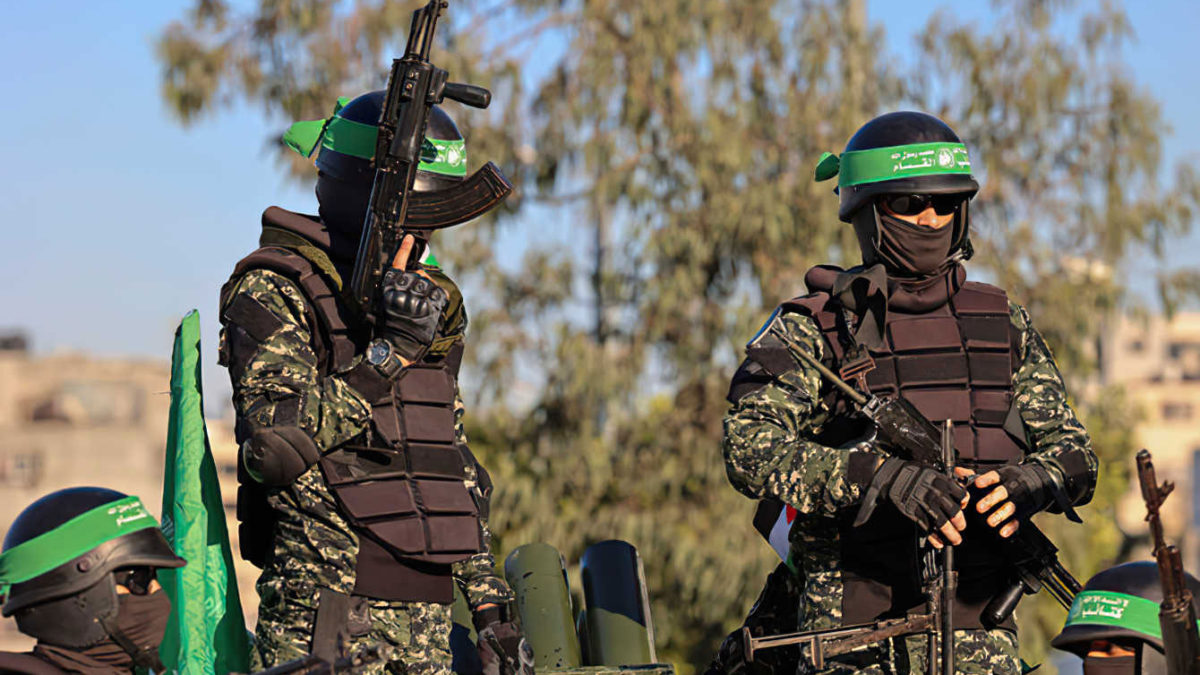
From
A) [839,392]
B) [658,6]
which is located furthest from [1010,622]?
[658,6]

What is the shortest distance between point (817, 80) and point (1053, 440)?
1157 centimetres

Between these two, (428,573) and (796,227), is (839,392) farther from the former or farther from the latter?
(796,227)

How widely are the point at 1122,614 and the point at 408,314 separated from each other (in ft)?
7.13

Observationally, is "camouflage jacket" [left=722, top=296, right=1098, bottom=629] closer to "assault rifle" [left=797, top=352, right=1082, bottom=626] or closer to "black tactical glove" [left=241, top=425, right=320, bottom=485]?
"assault rifle" [left=797, top=352, right=1082, bottom=626]

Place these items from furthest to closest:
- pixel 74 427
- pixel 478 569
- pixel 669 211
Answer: pixel 74 427, pixel 669 211, pixel 478 569

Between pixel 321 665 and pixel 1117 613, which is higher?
pixel 1117 613

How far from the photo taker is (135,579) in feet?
13.2

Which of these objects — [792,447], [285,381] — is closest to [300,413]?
[285,381]

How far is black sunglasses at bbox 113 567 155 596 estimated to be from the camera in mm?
3980

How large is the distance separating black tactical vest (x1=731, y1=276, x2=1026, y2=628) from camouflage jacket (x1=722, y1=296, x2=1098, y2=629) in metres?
0.05

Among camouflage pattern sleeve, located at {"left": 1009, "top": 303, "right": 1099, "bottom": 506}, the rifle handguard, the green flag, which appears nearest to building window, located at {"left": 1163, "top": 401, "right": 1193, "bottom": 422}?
camouflage pattern sleeve, located at {"left": 1009, "top": 303, "right": 1099, "bottom": 506}

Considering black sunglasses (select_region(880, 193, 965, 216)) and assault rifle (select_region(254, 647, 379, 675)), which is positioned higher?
black sunglasses (select_region(880, 193, 965, 216))

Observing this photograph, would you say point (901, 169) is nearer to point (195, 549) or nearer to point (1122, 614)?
point (1122, 614)

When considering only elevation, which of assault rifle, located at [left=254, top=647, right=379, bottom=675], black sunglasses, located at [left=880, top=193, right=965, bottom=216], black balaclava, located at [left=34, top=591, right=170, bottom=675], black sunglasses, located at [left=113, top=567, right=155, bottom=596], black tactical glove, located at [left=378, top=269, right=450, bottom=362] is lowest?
assault rifle, located at [left=254, top=647, right=379, bottom=675]
